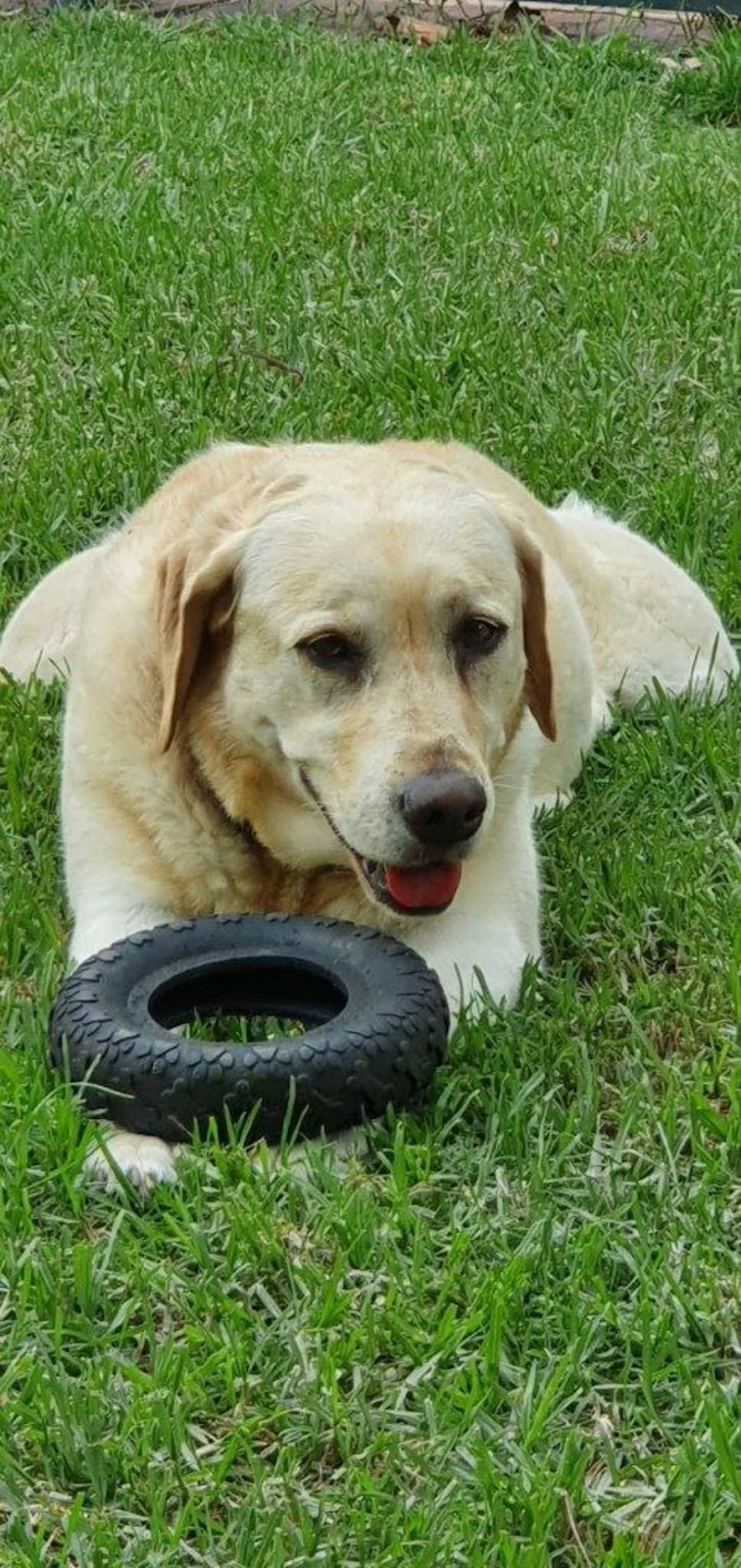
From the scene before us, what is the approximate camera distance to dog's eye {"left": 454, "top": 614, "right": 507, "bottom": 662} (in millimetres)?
3852

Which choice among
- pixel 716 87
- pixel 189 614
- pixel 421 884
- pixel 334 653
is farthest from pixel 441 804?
pixel 716 87

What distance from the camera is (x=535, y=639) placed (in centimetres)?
430

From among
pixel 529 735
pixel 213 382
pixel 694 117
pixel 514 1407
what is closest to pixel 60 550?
pixel 213 382

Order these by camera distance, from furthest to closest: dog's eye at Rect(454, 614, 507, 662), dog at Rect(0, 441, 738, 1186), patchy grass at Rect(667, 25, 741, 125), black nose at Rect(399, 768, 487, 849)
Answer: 1. patchy grass at Rect(667, 25, 741, 125)
2. dog's eye at Rect(454, 614, 507, 662)
3. dog at Rect(0, 441, 738, 1186)
4. black nose at Rect(399, 768, 487, 849)

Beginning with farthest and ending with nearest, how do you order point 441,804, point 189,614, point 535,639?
point 535,639
point 189,614
point 441,804

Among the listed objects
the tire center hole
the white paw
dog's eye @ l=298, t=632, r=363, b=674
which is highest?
dog's eye @ l=298, t=632, r=363, b=674

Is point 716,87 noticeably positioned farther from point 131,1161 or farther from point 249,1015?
point 131,1161

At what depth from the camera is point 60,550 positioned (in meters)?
5.80

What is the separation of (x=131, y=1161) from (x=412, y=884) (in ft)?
2.39

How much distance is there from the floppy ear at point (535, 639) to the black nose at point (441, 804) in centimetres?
73

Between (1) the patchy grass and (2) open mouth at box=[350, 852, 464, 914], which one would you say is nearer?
(2) open mouth at box=[350, 852, 464, 914]

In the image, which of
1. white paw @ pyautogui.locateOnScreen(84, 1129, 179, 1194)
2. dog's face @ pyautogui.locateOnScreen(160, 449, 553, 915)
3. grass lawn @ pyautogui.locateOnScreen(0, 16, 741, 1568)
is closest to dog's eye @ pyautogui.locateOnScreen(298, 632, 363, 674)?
dog's face @ pyautogui.locateOnScreen(160, 449, 553, 915)

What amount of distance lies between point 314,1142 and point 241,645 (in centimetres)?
96

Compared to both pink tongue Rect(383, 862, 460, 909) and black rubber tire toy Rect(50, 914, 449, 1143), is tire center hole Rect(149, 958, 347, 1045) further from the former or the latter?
pink tongue Rect(383, 862, 460, 909)
